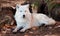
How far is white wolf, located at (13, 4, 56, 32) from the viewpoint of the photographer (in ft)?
15.2

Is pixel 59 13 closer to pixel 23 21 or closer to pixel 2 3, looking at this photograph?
pixel 23 21

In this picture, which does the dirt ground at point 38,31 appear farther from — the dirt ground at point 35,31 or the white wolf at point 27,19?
the white wolf at point 27,19

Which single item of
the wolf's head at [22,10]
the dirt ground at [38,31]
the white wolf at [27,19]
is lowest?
the dirt ground at [38,31]

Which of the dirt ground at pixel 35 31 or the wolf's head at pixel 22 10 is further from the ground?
the wolf's head at pixel 22 10

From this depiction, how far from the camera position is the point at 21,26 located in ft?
16.1

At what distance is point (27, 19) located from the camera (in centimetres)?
481

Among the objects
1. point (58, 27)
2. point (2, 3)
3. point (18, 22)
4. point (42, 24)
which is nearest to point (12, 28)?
point (18, 22)

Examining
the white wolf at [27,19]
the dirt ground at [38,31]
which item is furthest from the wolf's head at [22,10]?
the dirt ground at [38,31]

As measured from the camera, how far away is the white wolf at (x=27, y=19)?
464cm

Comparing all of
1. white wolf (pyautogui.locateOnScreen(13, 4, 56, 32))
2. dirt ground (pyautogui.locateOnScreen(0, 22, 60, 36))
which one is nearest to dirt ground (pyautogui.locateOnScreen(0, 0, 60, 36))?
dirt ground (pyautogui.locateOnScreen(0, 22, 60, 36))

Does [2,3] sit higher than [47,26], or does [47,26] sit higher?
[2,3]

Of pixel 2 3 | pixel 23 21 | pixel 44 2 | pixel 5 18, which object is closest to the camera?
pixel 23 21

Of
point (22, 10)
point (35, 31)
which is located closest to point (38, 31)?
point (35, 31)

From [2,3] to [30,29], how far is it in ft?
5.93
